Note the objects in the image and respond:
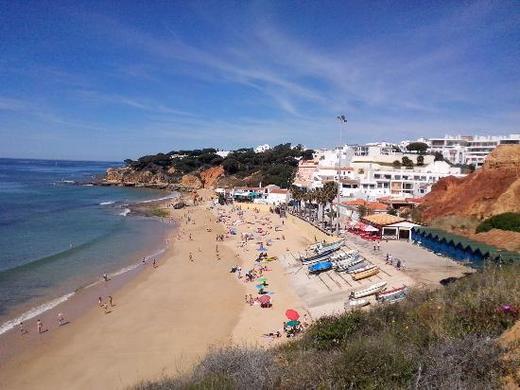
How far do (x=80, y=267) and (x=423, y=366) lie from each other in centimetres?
2663

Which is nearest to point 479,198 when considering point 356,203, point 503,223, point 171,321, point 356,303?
point 503,223

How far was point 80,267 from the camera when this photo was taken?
2847cm

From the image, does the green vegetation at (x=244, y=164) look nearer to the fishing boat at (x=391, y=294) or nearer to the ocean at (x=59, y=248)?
the ocean at (x=59, y=248)

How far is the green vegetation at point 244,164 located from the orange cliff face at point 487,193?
38177mm

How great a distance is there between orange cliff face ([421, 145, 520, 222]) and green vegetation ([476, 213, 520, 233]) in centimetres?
292

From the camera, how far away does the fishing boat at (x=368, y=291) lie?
60.4 ft

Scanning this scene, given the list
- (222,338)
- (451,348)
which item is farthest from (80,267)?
(451,348)

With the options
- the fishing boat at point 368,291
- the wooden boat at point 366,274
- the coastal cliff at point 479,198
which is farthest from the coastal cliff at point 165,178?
the fishing boat at point 368,291

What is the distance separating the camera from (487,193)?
30.8 m

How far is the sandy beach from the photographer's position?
1490 centimetres

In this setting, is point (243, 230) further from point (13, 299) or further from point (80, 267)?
point (13, 299)

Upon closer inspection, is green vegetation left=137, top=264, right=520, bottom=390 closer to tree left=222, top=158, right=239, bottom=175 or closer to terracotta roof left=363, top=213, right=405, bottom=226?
terracotta roof left=363, top=213, right=405, bottom=226

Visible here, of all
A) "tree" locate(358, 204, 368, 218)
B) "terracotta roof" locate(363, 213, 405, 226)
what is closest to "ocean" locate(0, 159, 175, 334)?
"terracotta roof" locate(363, 213, 405, 226)

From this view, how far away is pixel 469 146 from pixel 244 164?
→ 155 ft
